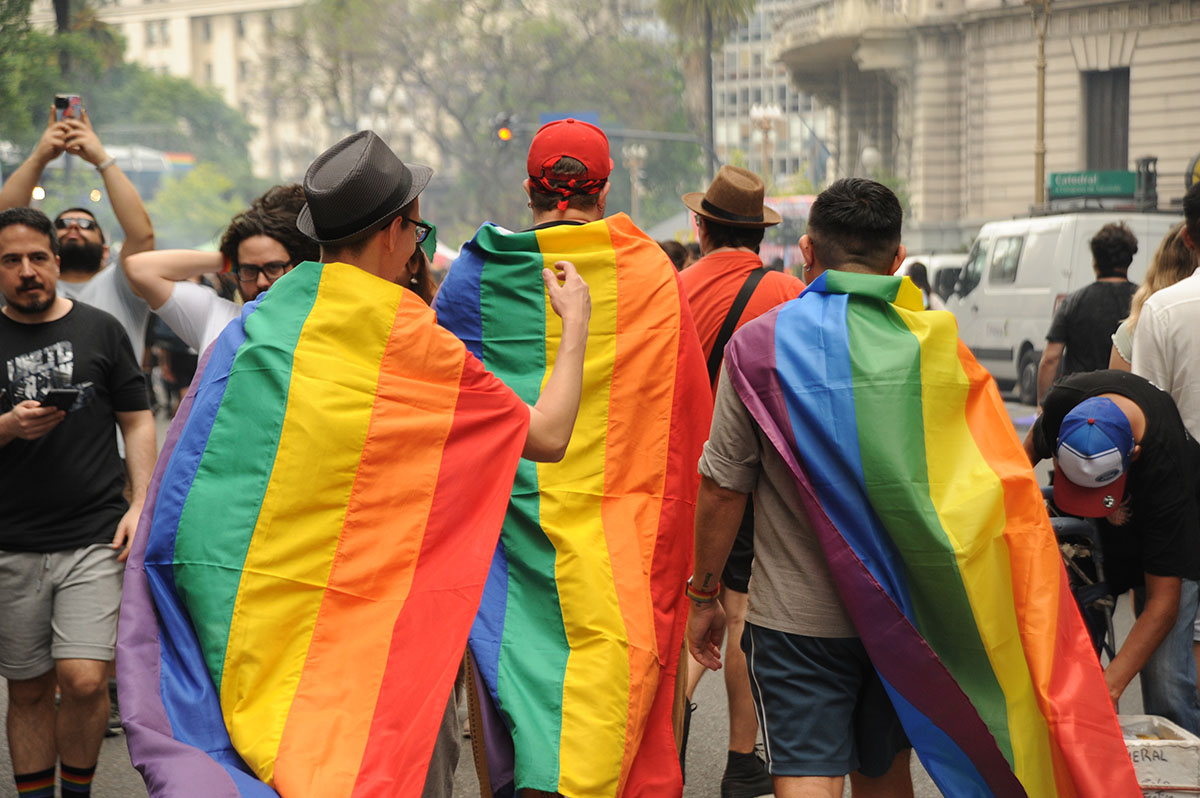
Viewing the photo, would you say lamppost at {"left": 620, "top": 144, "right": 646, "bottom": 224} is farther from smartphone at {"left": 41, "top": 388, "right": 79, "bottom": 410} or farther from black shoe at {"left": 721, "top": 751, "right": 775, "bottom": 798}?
smartphone at {"left": 41, "top": 388, "right": 79, "bottom": 410}

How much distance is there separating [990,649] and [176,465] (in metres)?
1.83

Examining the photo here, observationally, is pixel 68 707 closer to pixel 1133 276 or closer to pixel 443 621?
pixel 443 621

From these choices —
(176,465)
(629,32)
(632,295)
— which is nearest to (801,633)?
(632,295)

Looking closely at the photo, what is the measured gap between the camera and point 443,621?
310 centimetres

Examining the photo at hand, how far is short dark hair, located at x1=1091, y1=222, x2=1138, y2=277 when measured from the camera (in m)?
8.14

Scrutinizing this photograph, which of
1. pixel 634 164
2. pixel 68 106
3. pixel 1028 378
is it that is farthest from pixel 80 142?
pixel 634 164

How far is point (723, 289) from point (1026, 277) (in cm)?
1472

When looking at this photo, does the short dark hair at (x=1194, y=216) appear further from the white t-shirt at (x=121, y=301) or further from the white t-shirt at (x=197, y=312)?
the white t-shirt at (x=121, y=301)

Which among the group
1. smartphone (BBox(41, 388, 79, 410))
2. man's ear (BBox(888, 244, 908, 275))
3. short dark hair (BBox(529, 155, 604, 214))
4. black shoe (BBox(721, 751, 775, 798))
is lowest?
black shoe (BBox(721, 751, 775, 798))

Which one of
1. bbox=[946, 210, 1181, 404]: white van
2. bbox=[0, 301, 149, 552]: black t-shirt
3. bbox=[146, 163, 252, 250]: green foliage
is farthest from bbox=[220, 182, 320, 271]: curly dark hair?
bbox=[146, 163, 252, 250]: green foliage

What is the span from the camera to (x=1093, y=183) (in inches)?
1015

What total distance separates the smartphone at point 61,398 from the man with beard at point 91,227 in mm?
666

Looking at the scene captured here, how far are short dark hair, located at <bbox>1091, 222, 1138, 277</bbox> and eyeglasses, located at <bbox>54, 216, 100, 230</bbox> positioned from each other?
5267mm

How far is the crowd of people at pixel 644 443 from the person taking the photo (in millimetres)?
3201
